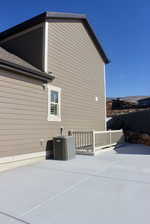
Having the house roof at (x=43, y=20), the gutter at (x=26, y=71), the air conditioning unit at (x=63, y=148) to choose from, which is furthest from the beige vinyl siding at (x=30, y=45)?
the air conditioning unit at (x=63, y=148)

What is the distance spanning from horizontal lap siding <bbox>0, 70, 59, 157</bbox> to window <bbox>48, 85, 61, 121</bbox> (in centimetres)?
25

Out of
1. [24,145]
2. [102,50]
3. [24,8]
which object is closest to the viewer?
[24,145]

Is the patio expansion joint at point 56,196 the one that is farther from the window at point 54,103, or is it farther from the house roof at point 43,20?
the house roof at point 43,20

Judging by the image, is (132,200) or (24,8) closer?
(132,200)

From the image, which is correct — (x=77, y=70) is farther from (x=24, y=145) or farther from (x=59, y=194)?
(x=59, y=194)

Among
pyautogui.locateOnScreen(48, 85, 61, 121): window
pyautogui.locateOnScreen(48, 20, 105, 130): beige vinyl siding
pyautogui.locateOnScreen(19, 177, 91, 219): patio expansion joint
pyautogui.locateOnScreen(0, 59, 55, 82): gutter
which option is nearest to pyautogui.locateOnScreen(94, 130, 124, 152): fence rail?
pyautogui.locateOnScreen(48, 20, 105, 130): beige vinyl siding

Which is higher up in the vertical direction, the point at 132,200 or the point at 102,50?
the point at 102,50

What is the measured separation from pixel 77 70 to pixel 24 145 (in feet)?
15.1

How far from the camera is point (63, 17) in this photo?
25.0 ft

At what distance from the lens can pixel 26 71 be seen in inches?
221

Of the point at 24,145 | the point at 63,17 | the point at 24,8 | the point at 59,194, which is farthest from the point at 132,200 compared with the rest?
the point at 24,8

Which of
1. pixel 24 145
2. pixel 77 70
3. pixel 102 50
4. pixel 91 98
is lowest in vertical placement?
pixel 24 145

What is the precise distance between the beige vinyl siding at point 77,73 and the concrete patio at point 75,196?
3439 mm

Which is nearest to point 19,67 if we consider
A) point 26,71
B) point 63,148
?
point 26,71
